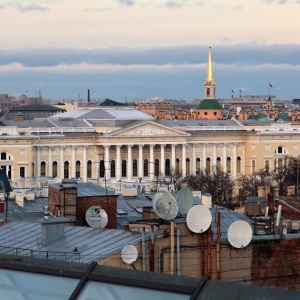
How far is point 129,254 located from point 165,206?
1571 millimetres

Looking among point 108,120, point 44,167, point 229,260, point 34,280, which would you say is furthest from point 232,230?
point 108,120

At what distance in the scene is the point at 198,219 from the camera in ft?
53.2

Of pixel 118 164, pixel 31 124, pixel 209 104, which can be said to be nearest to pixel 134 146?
pixel 118 164

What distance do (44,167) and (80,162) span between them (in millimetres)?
3166

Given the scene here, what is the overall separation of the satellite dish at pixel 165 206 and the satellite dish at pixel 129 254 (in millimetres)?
1226

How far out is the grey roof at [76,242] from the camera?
617 inches

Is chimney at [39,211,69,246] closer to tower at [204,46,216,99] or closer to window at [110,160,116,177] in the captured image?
window at [110,160,116,177]

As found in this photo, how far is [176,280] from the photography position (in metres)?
6.19

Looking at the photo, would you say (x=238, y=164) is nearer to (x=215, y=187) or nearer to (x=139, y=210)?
(x=215, y=187)

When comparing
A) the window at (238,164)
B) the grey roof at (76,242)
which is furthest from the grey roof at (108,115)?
the grey roof at (76,242)

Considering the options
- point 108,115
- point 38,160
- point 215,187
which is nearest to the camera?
A: point 215,187

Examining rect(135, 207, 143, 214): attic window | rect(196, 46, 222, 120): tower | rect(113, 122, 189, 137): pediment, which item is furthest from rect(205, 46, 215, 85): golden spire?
rect(135, 207, 143, 214): attic window

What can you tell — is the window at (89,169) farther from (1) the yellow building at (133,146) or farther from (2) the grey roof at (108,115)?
(2) the grey roof at (108,115)

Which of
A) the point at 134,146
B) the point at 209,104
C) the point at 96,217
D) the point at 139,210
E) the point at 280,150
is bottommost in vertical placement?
the point at 280,150
